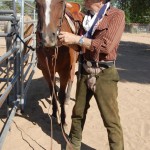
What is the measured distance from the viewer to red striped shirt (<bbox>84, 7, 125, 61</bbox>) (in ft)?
9.89

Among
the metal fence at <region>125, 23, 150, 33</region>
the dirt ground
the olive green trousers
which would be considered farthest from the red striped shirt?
the metal fence at <region>125, 23, 150, 33</region>

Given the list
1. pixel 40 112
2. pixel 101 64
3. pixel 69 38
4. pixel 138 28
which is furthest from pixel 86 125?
pixel 138 28

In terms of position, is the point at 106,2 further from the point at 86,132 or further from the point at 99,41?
the point at 86,132

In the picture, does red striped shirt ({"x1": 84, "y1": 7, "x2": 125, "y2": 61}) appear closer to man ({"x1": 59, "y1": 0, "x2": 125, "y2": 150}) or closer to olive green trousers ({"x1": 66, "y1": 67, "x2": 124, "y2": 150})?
man ({"x1": 59, "y1": 0, "x2": 125, "y2": 150})

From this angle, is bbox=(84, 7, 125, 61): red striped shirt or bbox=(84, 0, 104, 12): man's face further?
bbox=(84, 0, 104, 12): man's face

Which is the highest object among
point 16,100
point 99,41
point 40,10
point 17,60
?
point 40,10

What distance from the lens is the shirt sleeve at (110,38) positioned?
3.01m

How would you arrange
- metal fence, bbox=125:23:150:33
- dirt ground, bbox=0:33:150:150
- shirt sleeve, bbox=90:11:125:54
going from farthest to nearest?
metal fence, bbox=125:23:150:33
dirt ground, bbox=0:33:150:150
shirt sleeve, bbox=90:11:125:54

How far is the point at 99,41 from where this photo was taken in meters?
3.03

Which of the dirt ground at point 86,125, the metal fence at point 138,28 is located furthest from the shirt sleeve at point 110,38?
the metal fence at point 138,28

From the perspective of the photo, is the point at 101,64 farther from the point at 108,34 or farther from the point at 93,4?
the point at 93,4

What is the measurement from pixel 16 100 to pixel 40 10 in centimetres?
219

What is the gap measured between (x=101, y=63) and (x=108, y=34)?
0.41 meters

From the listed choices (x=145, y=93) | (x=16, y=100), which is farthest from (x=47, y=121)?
(x=145, y=93)
